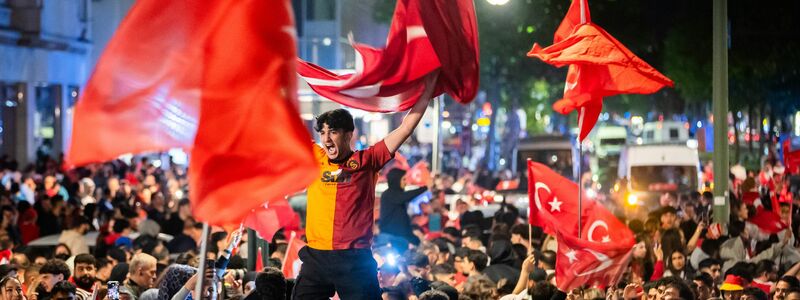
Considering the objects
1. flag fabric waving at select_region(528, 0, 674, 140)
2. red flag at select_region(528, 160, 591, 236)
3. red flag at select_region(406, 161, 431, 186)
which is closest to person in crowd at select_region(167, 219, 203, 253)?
red flag at select_region(528, 160, 591, 236)

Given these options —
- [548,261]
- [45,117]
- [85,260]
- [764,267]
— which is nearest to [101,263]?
[85,260]

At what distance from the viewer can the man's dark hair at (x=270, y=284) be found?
28.8ft

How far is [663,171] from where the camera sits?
32.6 m

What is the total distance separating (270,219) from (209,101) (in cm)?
623

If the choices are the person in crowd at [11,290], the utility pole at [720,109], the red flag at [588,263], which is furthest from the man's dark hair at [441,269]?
the utility pole at [720,109]

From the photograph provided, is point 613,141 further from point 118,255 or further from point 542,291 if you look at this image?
point 542,291

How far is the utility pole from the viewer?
58.5 feet

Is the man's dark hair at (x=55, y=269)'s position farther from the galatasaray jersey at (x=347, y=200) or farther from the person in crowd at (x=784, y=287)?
the person in crowd at (x=784, y=287)

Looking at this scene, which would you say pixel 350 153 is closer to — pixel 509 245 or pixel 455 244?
pixel 509 245

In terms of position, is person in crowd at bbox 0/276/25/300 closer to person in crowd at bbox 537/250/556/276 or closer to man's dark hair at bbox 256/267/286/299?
man's dark hair at bbox 256/267/286/299

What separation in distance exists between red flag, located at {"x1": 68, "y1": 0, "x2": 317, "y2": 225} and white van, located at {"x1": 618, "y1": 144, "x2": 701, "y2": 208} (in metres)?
26.2

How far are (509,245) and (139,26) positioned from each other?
8105 mm

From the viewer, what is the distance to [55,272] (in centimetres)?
1136

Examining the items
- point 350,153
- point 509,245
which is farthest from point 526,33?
point 350,153
